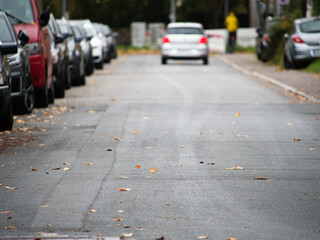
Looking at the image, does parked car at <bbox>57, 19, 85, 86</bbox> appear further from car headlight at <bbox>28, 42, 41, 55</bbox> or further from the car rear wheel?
the car rear wheel

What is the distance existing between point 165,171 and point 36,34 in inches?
278

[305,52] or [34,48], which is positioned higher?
[34,48]

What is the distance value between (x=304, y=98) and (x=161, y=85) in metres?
5.20

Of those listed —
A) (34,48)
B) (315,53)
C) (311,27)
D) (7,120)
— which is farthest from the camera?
(311,27)

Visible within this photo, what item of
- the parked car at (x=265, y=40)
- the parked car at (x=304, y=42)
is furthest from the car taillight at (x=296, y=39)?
the parked car at (x=265, y=40)

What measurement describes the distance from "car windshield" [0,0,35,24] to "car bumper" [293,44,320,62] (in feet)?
42.8

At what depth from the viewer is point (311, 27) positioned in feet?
89.6

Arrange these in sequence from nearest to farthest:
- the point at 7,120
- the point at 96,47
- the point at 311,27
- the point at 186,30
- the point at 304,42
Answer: the point at 7,120 < the point at 304,42 < the point at 311,27 < the point at 96,47 < the point at 186,30

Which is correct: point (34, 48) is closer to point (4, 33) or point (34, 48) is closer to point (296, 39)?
point (4, 33)

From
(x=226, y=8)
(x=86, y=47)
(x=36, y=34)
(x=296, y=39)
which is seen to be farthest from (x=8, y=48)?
(x=226, y=8)

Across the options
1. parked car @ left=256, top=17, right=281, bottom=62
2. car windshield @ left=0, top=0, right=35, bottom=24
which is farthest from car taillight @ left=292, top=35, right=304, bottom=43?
car windshield @ left=0, top=0, right=35, bottom=24

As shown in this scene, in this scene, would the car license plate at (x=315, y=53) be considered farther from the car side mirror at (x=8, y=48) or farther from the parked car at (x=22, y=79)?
the car side mirror at (x=8, y=48)

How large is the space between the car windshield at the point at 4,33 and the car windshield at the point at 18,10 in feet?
5.81

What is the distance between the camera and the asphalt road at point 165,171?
6.21 m
